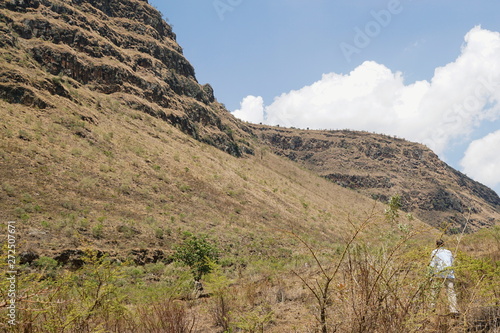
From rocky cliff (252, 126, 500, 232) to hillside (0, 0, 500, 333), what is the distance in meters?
34.7

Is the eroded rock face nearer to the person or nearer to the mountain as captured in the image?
the mountain

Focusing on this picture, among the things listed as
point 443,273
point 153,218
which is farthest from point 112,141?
point 443,273

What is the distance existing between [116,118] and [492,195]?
531 ft

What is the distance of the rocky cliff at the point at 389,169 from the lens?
88.1m

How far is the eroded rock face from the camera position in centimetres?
2891

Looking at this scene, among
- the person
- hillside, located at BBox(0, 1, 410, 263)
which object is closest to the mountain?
hillside, located at BBox(0, 1, 410, 263)

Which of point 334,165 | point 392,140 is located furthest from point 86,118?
point 392,140

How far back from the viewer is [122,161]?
23250mm

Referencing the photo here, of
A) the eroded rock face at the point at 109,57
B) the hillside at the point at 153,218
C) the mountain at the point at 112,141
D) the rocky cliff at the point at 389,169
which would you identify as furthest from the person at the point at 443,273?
the rocky cliff at the point at 389,169

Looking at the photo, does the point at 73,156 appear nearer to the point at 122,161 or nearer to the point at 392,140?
the point at 122,161

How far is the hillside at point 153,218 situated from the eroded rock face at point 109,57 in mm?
244

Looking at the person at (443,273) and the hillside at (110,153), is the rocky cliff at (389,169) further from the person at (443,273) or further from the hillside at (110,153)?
the person at (443,273)

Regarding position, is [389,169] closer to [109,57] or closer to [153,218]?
[109,57]

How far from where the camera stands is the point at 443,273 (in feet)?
9.57
